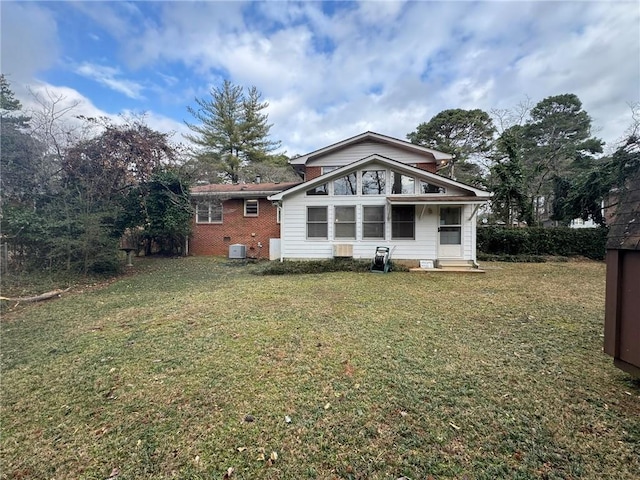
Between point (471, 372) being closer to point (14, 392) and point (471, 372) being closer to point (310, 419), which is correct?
point (310, 419)

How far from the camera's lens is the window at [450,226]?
11.0m

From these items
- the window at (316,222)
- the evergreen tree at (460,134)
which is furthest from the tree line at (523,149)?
the window at (316,222)

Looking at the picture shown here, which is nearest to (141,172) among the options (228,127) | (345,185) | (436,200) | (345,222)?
(345,185)

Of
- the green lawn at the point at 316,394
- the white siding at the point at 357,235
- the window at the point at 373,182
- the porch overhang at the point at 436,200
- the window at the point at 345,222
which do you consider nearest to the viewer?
the green lawn at the point at 316,394

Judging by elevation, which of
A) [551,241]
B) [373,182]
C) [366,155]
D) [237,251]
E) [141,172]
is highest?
[366,155]

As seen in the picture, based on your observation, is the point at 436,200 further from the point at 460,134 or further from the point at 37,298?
the point at 460,134

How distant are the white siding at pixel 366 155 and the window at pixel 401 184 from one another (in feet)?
11.0

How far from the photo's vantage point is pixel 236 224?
15352mm

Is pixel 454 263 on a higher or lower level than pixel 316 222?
lower

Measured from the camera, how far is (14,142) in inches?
342

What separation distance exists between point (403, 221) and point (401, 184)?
1435mm

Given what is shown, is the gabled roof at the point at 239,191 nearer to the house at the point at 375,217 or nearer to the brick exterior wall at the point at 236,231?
the brick exterior wall at the point at 236,231

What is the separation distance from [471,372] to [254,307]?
4169mm

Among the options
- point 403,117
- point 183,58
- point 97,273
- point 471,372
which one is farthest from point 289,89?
point 471,372
